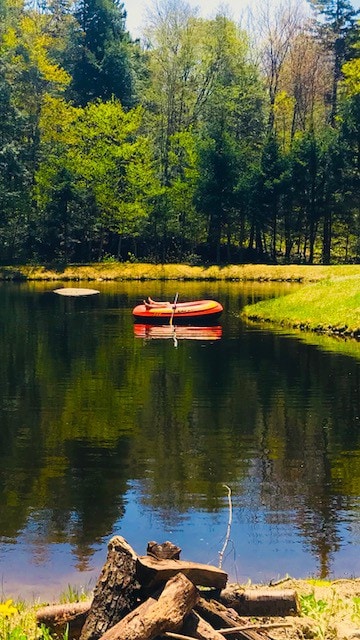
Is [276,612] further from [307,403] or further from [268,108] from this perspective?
[268,108]

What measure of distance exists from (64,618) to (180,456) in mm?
10299

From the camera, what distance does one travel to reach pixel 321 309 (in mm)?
42719

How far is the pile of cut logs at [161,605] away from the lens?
664 cm

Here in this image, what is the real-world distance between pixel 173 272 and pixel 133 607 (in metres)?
75.8

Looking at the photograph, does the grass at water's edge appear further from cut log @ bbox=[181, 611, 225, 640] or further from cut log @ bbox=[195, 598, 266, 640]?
cut log @ bbox=[181, 611, 225, 640]

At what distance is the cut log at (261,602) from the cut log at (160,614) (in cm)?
101

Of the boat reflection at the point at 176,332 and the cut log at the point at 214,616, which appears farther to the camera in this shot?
the boat reflection at the point at 176,332

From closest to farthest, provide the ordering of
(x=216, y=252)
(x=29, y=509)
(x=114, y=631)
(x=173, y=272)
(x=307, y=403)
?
1. (x=114, y=631)
2. (x=29, y=509)
3. (x=307, y=403)
4. (x=173, y=272)
5. (x=216, y=252)

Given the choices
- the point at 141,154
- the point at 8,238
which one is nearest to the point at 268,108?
the point at 141,154

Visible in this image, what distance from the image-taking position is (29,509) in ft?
45.6

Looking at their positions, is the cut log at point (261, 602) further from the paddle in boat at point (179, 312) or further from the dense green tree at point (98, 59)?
the dense green tree at point (98, 59)

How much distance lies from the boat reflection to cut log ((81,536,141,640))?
32.4 metres

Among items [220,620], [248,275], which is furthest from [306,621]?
[248,275]

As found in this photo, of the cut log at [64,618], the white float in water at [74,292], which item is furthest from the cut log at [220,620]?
the white float in water at [74,292]
